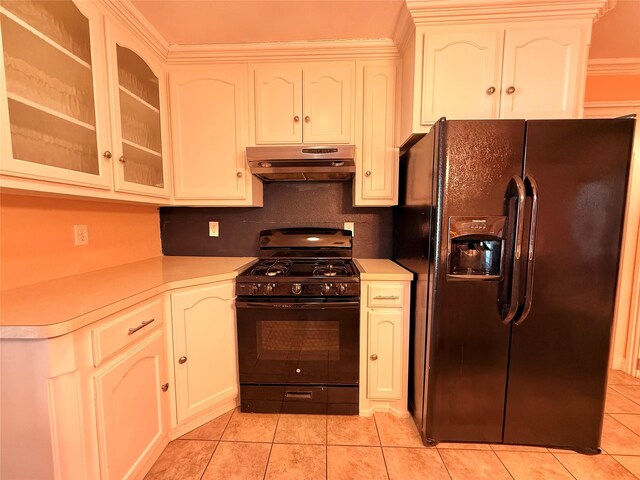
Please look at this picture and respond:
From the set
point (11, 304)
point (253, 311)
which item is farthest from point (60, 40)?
point (253, 311)

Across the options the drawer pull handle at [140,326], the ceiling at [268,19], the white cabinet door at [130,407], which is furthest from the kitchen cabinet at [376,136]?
the white cabinet door at [130,407]

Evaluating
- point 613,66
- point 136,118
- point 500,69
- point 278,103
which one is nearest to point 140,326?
point 136,118

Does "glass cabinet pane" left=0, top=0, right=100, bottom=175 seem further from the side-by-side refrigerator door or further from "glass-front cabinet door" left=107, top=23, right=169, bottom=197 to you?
the side-by-side refrigerator door

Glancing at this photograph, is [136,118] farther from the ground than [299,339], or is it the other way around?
[136,118]

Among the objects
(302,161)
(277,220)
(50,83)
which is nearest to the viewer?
(50,83)

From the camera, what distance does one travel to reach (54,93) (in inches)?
42.6

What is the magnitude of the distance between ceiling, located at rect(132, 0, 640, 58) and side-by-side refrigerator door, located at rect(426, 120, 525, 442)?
865mm

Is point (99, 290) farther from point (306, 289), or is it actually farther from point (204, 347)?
point (306, 289)

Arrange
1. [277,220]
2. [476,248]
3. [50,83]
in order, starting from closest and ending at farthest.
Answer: [50,83], [476,248], [277,220]

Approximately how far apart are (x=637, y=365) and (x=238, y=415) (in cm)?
298

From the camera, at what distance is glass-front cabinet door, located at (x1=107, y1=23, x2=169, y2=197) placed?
1.38 meters

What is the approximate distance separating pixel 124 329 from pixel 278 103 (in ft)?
5.20

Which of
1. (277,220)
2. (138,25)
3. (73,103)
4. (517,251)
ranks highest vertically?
(138,25)

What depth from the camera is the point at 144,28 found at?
5.05ft
